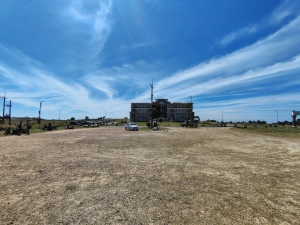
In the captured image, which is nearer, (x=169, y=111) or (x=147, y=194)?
(x=147, y=194)

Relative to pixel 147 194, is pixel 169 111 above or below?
above

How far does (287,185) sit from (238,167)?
2.72 metres

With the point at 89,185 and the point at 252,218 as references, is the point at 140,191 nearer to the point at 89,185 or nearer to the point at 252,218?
the point at 89,185

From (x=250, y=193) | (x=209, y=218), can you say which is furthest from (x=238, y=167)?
(x=209, y=218)

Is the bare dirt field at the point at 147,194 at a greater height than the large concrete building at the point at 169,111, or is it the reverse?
the large concrete building at the point at 169,111

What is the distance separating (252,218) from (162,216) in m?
2.27

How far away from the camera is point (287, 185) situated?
6934 millimetres

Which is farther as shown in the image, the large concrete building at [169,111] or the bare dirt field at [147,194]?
the large concrete building at [169,111]

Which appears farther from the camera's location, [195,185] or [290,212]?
[195,185]

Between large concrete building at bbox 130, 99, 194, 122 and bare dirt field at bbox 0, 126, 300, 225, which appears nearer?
bare dirt field at bbox 0, 126, 300, 225

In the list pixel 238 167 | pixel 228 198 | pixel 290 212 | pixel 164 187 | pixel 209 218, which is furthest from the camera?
pixel 238 167

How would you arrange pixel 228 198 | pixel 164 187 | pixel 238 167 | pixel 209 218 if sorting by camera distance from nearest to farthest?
pixel 209 218 → pixel 228 198 → pixel 164 187 → pixel 238 167

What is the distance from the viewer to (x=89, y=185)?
6680 mm

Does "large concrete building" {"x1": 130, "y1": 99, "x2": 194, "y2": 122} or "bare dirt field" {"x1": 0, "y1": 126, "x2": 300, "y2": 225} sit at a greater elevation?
"large concrete building" {"x1": 130, "y1": 99, "x2": 194, "y2": 122}
